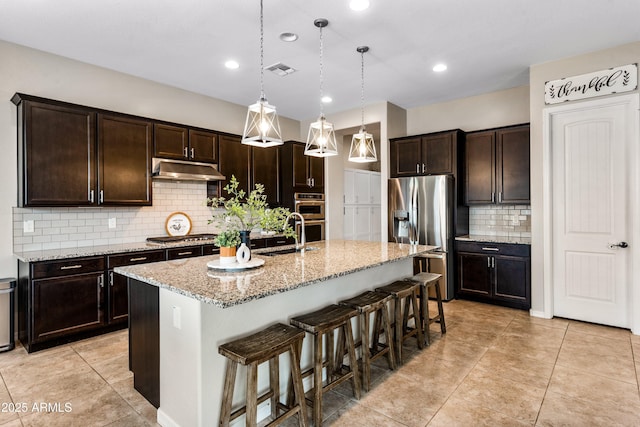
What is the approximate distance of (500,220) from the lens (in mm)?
4988

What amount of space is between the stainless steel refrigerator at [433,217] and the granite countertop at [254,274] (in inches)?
72.5

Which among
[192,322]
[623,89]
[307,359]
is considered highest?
[623,89]

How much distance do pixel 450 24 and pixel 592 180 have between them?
2310mm

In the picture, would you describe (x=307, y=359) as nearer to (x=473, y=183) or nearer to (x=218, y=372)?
(x=218, y=372)

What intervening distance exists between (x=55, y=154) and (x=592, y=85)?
18.2 ft

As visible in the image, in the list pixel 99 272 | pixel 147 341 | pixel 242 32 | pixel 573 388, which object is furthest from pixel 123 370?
pixel 573 388

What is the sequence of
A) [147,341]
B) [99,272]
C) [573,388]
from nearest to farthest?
[147,341]
[573,388]
[99,272]

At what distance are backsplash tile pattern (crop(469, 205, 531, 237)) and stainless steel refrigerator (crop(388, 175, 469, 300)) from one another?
0.14m

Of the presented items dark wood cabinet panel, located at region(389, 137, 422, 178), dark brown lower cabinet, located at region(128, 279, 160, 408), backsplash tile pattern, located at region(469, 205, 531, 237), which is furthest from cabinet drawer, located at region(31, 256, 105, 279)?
backsplash tile pattern, located at region(469, 205, 531, 237)

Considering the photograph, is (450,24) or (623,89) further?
(623,89)

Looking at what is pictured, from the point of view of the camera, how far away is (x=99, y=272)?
11.4 feet

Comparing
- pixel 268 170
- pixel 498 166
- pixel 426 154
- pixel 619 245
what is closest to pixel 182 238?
pixel 268 170

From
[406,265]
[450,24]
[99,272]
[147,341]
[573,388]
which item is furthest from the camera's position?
[406,265]

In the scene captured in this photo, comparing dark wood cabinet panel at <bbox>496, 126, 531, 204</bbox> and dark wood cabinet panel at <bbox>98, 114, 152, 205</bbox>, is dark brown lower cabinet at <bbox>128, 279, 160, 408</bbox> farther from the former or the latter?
dark wood cabinet panel at <bbox>496, 126, 531, 204</bbox>
